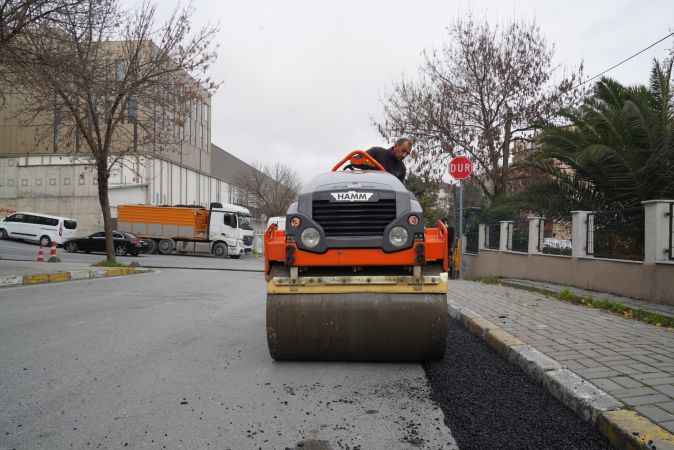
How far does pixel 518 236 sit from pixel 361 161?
9749 mm

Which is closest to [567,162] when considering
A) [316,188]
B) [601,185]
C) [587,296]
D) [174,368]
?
[601,185]

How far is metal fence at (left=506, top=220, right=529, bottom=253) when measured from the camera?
43.3 ft

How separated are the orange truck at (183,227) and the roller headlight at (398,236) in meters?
27.0

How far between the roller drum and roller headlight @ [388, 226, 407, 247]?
0.45 meters

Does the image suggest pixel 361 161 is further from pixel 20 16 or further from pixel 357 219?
pixel 20 16

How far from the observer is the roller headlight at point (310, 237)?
166 inches

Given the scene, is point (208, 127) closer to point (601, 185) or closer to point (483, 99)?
point (483, 99)

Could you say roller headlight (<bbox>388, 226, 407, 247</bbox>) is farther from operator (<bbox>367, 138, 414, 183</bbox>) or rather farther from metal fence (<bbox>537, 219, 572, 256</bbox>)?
metal fence (<bbox>537, 219, 572, 256</bbox>)

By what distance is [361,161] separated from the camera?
217 inches

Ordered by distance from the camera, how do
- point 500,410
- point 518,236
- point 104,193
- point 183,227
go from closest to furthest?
point 500,410, point 518,236, point 104,193, point 183,227

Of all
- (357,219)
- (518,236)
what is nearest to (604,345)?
(357,219)

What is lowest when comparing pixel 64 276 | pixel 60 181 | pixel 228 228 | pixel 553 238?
pixel 64 276

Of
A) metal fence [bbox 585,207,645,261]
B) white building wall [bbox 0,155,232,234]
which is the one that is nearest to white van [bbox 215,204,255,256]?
white building wall [bbox 0,155,232,234]

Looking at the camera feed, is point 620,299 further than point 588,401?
Yes
